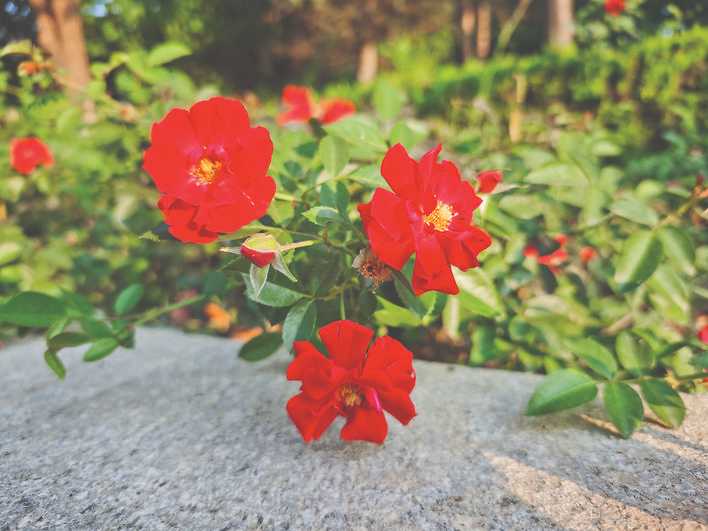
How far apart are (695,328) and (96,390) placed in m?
2.00

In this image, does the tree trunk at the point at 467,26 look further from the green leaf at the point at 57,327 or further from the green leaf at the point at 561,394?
the green leaf at the point at 57,327

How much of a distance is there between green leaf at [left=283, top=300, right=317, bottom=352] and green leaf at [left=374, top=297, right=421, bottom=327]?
0.17 m

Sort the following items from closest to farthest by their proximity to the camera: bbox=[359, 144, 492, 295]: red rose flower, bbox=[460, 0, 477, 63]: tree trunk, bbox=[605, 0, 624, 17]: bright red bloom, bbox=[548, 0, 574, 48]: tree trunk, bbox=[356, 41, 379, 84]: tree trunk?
bbox=[359, 144, 492, 295]: red rose flower → bbox=[605, 0, 624, 17]: bright red bloom → bbox=[548, 0, 574, 48]: tree trunk → bbox=[356, 41, 379, 84]: tree trunk → bbox=[460, 0, 477, 63]: tree trunk

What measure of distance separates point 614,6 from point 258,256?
9.73 ft

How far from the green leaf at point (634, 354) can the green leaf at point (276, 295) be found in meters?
0.66

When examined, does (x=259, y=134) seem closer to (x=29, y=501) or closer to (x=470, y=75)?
(x=29, y=501)

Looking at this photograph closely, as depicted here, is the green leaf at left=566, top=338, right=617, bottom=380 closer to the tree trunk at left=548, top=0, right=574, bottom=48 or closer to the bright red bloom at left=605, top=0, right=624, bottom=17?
the bright red bloom at left=605, top=0, right=624, bottom=17

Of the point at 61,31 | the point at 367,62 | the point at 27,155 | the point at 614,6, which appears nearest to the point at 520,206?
the point at 27,155

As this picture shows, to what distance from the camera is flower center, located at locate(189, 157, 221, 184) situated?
0.82 metres

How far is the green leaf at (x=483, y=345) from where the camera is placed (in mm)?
1289

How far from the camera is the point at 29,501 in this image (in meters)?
0.76

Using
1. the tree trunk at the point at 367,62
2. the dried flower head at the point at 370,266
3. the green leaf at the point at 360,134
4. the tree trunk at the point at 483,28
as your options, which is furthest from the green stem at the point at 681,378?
the tree trunk at the point at 483,28

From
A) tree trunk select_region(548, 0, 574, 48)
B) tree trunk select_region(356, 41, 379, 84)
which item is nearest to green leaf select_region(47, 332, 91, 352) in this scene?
tree trunk select_region(548, 0, 574, 48)

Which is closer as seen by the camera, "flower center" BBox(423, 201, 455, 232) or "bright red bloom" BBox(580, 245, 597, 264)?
"flower center" BBox(423, 201, 455, 232)
